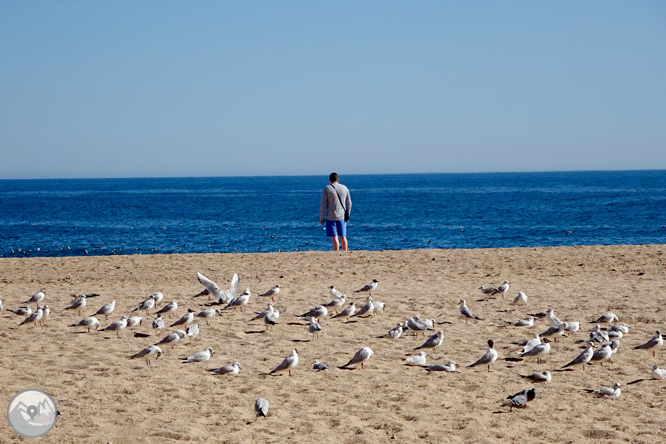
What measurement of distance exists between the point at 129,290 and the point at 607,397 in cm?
1155

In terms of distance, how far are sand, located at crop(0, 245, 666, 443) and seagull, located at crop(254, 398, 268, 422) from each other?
9cm

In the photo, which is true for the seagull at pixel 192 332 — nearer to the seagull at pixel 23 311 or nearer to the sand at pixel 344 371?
the sand at pixel 344 371

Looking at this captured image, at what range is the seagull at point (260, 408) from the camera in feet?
23.3

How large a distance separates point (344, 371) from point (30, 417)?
427cm

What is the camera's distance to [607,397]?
776cm

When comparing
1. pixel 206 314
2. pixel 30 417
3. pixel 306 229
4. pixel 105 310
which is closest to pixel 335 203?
pixel 206 314

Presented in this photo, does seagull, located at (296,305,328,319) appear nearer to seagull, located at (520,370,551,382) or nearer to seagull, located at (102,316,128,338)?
seagull, located at (102,316,128,338)

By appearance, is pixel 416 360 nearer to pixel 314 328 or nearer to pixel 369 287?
pixel 314 328

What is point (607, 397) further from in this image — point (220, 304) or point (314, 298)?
point (220, 304)

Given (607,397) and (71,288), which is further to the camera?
(71,288)

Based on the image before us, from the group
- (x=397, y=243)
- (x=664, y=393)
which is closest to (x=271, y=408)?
(x=664, y=393)

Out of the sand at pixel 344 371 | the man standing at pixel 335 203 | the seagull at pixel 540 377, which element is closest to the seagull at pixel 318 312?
the sand at pixel 344 371

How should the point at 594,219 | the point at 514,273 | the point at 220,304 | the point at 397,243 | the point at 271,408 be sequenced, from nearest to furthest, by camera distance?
the point at 271,408, the point at 220,304, the point at 514,273, the point at 397,243, the point at 594,219

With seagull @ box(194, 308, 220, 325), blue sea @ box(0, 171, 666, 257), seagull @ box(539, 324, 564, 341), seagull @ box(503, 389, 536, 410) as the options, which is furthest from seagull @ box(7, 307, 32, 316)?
blue sea @ box(0, 171, 666, 257)
